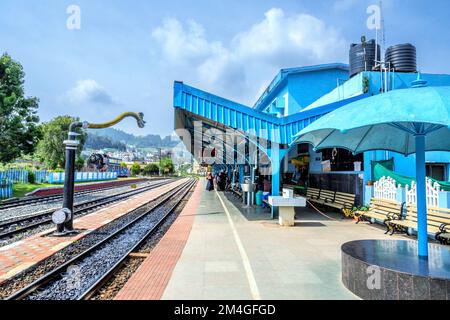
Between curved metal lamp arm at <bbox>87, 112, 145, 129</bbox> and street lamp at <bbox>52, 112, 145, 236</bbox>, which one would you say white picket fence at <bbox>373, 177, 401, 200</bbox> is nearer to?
curved metal lamp arm at <bbox>87, 112, 145, 129</bbox>

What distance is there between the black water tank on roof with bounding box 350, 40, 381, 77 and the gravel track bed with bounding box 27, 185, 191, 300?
13.9 metres

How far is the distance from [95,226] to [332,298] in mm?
8326

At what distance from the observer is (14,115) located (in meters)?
22.0

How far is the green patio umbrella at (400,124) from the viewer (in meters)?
3.44

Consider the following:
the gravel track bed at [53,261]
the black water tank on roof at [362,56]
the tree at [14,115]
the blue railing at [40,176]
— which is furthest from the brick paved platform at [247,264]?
the blue railing at [40,176]

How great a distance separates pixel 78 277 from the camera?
17.6ft

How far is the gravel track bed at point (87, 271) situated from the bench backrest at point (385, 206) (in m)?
7.29

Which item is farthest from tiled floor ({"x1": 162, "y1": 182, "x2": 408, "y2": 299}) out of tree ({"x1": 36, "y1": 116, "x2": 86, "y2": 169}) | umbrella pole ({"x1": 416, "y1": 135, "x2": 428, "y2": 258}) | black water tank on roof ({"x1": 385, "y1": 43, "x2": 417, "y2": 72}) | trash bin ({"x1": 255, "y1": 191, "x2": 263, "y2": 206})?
tree ({"x1": 36, "y1": 116, "x2": 86, "y2": 169})

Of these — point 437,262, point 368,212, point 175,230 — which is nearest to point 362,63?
point 368,212

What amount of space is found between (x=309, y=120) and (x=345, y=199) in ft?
11.4

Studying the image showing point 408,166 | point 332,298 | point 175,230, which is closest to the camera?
point 332,298

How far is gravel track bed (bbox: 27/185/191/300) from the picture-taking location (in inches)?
181

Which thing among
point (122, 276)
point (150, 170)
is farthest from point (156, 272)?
point (150, 170)
